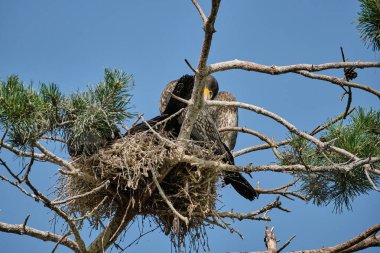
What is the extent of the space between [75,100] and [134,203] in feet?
3.27

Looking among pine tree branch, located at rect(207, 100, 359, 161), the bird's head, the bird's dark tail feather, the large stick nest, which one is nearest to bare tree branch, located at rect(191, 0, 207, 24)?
pine tree branch, located at rect(207, 100, 359, 161)

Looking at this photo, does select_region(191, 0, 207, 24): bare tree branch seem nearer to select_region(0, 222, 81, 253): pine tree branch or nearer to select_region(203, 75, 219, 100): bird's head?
select_region(0, 222, 81, 253): pine tree branch

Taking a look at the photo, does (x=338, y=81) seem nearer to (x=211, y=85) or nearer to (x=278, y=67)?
(x=278, y=67)

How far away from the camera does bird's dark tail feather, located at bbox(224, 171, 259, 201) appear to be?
550 centimetres

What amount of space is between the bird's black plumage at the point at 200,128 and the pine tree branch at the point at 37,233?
104 centimetres

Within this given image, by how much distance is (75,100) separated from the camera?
15.5 feet

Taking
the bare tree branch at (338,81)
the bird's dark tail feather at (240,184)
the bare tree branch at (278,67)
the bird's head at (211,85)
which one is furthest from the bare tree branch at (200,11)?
the bird's head at (211,85)

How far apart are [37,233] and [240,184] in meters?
1.74

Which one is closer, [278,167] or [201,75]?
[201,75]

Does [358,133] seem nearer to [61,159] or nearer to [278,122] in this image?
[278,122]

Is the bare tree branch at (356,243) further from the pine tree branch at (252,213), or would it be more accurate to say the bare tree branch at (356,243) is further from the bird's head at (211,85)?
the bird's head at (211,85)

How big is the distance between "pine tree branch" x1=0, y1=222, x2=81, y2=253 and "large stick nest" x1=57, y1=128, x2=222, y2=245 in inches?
9.0

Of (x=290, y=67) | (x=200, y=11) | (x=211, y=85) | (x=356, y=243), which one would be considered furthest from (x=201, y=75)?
(x=211, y=85)

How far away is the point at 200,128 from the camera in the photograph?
18.3 feet
